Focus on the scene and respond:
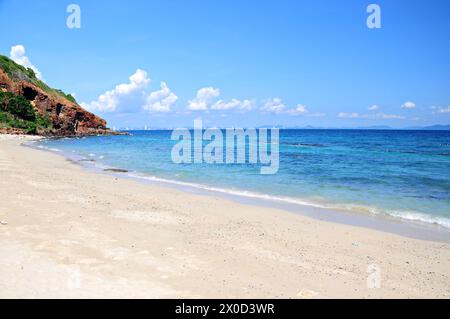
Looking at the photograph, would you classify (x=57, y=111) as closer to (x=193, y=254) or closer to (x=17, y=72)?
(x=17, y=72)

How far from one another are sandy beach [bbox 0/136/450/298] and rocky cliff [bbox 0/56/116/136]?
64.2 metres

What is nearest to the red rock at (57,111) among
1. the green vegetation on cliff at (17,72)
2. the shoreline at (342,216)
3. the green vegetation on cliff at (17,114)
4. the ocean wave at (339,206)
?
the green vegetation on cliff at (17,114)

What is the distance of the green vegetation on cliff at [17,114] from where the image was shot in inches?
2613

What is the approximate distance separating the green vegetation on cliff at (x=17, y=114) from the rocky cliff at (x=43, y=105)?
1.49ft

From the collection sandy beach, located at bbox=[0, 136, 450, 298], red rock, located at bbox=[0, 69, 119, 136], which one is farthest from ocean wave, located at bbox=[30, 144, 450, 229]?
red rock, located at bbox=[0, 69, 119, 136]

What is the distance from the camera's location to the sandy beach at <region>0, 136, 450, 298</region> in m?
5.58

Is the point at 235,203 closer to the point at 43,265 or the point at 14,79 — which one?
the point at 43,265

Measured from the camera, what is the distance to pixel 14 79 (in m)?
80.7

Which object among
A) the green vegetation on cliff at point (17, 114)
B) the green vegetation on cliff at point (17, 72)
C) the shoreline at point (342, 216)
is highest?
the green vegetation on cliff at point (17, 72)

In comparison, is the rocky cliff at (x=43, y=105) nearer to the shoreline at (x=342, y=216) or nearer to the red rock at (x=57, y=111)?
the red rock at (x=57, y=111)

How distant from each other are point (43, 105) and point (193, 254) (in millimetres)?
84451

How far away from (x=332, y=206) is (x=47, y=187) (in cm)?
1045

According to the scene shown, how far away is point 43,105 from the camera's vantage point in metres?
81.1
